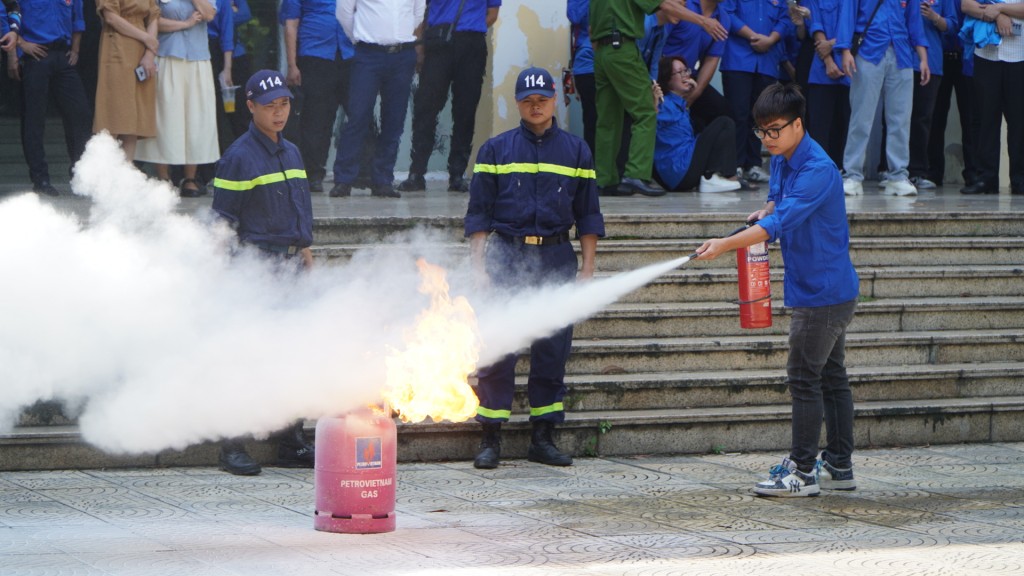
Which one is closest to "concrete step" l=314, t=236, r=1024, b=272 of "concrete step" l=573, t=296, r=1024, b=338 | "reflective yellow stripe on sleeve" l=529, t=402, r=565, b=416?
"concrete step" l=573, t=296, r=1024, b=338

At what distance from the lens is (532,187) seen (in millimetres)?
8727

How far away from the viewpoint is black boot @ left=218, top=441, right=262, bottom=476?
8273mm

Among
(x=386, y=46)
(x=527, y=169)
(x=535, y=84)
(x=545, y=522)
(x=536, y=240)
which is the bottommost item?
(x=545, y=522)

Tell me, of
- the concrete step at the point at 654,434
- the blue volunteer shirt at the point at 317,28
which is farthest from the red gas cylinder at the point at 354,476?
the blue volunteer shirt at the point at 317,28

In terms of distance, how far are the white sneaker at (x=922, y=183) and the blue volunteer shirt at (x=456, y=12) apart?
5095 mm

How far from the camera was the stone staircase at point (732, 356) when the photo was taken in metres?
8.98

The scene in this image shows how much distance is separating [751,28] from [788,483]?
763 centimetres

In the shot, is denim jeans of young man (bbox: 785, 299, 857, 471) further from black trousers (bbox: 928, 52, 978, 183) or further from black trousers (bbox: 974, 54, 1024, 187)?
black trousers (bbox: 928, 52, 978, 183)

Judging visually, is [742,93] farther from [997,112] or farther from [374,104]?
[374,104]

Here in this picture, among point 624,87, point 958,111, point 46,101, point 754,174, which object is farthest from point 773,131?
point 958,111

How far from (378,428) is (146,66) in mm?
6496

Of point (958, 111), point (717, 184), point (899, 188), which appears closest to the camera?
point (899, 188)

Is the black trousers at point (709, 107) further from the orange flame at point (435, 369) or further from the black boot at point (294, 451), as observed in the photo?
the orange flame at point (435, 369)

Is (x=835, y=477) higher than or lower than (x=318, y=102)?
lower
